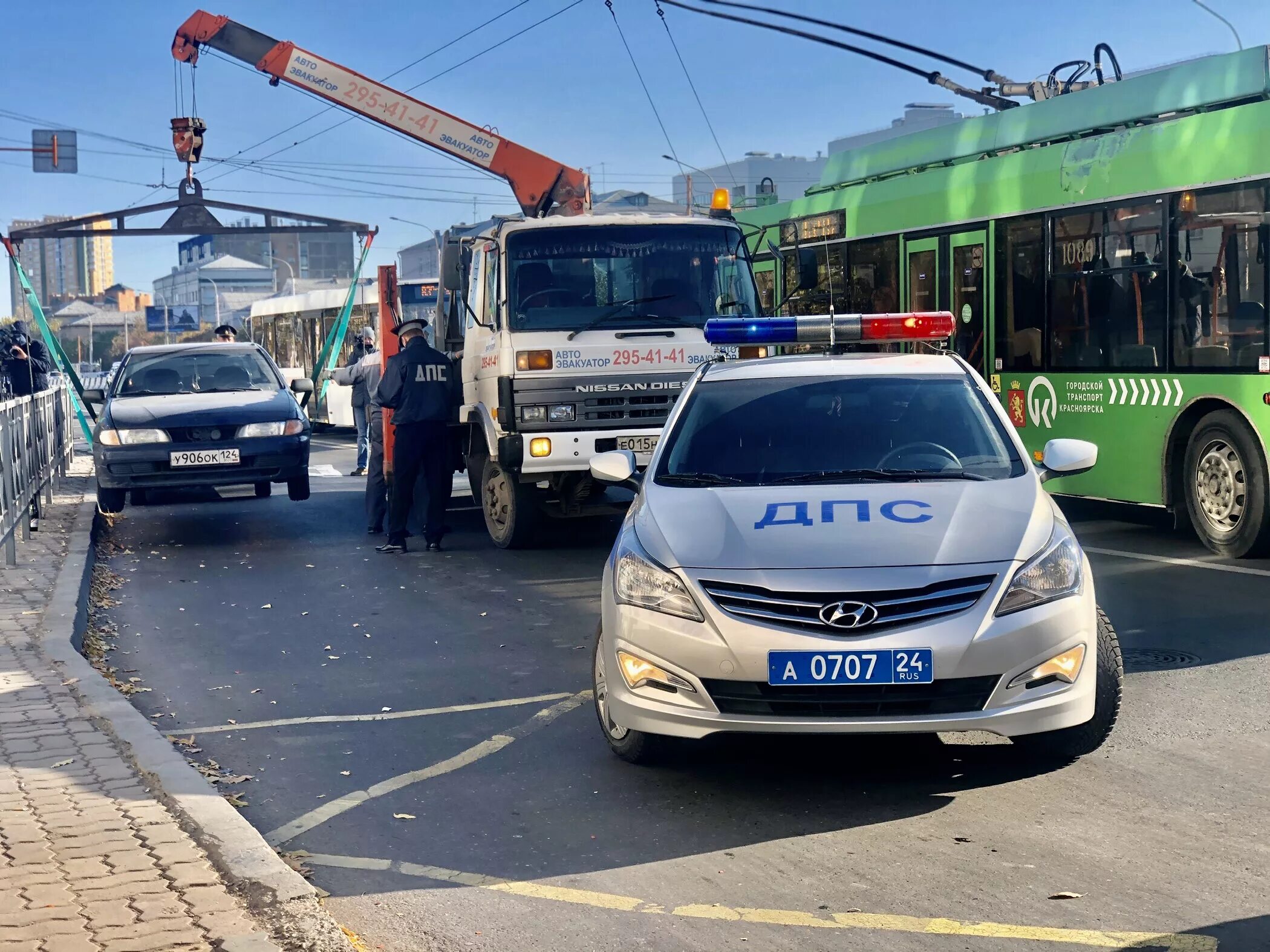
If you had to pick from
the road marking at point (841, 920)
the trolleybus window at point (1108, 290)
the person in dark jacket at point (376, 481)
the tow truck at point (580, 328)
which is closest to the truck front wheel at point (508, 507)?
the tow truck at point (580, 328)

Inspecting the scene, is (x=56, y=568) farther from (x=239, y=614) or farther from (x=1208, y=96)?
(x=1208, y=96)

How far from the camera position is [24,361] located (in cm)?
2503

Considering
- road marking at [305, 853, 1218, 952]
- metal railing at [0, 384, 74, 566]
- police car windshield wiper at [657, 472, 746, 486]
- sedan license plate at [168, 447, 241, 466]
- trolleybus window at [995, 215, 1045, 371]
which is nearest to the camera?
road marking at [305, 853, 1218, 952]

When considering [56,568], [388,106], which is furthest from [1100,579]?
[388,106]

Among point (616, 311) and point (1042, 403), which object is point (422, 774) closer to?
point (616, 311)

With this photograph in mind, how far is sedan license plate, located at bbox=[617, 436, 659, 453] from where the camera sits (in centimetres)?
1270

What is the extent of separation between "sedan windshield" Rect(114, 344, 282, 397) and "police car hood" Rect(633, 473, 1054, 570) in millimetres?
11144

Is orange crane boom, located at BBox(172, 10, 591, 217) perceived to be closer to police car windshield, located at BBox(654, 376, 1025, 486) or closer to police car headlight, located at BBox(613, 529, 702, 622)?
police car windshield, located at BBox(654, 376, 1025, 486)

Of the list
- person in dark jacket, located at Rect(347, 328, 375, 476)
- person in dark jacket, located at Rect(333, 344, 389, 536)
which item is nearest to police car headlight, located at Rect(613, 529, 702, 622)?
person in dark jacket, located at Rect(333, 344, 389, 536)

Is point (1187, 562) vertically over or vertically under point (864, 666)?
under

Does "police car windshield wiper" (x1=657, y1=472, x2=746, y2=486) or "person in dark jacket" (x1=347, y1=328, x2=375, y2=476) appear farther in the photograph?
"person in dark jacket" (x1=347, y1=328, x2=375, y2=476)

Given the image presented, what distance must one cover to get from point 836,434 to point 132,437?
9.85m

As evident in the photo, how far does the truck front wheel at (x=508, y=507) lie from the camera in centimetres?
1343

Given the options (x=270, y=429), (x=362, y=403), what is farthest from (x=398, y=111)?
(x=270, y=429)
